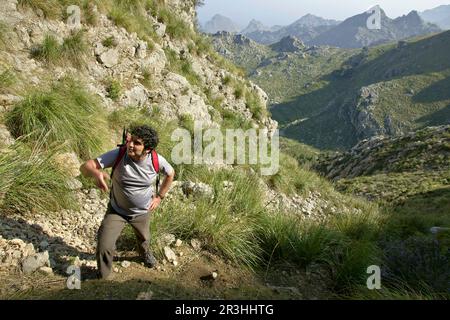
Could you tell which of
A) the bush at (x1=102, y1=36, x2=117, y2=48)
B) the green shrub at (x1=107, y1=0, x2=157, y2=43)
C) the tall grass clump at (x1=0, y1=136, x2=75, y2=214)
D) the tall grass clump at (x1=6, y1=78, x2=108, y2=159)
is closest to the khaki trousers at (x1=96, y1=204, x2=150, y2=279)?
the tall grass clump at (x1=0, y1=136, x2=75, y2=214)

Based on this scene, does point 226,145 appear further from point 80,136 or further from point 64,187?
point 64,187

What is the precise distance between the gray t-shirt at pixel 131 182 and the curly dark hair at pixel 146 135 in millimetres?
198

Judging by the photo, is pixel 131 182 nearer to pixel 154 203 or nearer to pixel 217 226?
pixel 154 203

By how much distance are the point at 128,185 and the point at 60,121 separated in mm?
2914

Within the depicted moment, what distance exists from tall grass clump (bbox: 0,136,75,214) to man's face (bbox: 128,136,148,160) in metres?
1.88

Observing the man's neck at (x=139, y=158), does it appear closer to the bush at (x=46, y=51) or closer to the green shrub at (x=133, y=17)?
the bush at (x=46, y=51)

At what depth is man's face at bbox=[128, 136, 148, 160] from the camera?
12.5 feet

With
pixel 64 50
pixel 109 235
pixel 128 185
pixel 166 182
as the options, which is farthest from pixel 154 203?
pixel 64 50

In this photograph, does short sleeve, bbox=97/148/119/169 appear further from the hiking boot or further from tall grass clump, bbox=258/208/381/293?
tall grass clump, bbox=258/208/381/293

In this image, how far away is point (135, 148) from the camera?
3844 mm

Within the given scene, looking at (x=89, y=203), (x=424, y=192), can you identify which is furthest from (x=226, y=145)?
(x=424, y=192)

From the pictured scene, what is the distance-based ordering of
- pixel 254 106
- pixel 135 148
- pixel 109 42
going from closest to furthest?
pixel 135 148 → pixel 109 42 → pixel 254 106

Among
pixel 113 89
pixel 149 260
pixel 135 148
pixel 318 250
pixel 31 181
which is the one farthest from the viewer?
pixel 113 89

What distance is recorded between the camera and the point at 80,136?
21.1ft
